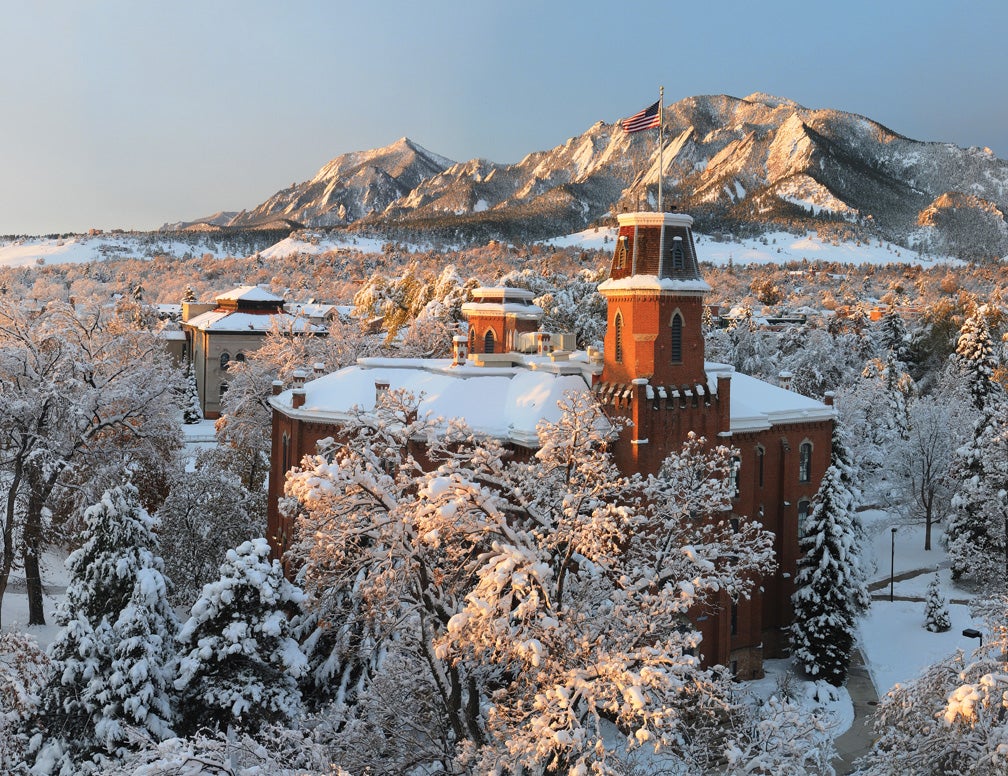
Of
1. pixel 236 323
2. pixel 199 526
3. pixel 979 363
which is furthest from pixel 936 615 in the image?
pixel 236 323

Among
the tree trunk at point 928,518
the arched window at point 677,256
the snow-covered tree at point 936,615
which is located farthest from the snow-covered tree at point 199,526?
the tree trunk at point 928,518

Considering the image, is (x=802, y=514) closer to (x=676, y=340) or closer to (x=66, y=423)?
(x=676, y=340)

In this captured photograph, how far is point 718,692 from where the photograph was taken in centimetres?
1582

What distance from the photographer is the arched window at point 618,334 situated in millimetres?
29625

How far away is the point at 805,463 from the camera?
116 ft

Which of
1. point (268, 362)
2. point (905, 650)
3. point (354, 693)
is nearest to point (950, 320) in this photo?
point (905, 650)

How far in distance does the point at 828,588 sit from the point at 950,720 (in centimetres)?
1879

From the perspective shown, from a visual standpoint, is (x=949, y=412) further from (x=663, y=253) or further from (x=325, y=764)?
(x=325, y=764)

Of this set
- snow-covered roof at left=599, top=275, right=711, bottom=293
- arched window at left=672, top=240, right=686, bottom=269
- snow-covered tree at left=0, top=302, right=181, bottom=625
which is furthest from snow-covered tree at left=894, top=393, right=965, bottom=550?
snow-covered tree at left=0, top=302, right=181, bottom=625

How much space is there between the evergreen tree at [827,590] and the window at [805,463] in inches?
97.6

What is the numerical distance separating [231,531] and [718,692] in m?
24.3

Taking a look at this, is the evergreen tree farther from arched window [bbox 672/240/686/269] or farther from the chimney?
the chimney

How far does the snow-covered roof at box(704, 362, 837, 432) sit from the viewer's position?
105ft

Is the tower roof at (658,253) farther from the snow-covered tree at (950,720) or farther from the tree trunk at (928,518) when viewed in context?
the tree trunk at (928,518)
